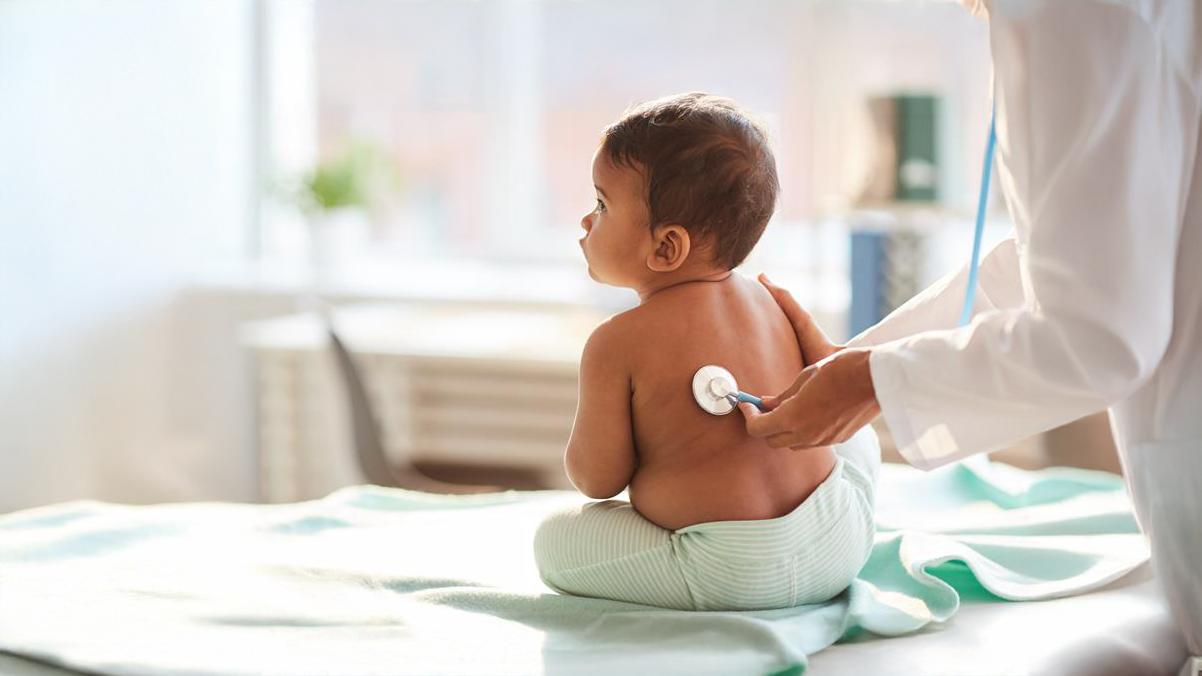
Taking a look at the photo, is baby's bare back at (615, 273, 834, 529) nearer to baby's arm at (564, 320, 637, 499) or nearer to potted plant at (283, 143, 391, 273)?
baby's arm at (564, 320, 637, 499)

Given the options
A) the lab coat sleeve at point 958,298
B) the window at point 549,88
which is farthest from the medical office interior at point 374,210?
the lab coat sleeve at point 958,298

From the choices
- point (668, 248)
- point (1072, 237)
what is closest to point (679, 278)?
point (668, 248)

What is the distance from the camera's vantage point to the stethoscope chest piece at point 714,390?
3.57 feet

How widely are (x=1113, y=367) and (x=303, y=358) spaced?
232 centimetres

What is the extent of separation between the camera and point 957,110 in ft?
11.0

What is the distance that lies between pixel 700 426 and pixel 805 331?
0.18 m

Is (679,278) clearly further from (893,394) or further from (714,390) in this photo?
(893,394)

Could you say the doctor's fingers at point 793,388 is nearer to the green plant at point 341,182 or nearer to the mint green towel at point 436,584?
the mint green towel at point 436,584

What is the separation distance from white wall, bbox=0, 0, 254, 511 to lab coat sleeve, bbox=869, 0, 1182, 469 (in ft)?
9.34

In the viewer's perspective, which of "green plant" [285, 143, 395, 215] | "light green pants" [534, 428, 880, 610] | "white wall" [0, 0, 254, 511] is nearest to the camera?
"light green pants" [534, 428, 880, 610]

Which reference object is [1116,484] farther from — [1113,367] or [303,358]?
[303,358]

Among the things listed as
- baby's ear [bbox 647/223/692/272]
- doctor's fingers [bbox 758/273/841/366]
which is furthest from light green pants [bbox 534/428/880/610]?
baby's ear [bbox 647/223/692/272]

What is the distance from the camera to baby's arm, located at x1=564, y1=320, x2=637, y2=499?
3.69 ft

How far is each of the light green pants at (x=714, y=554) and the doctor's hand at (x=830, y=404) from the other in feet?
0.37
